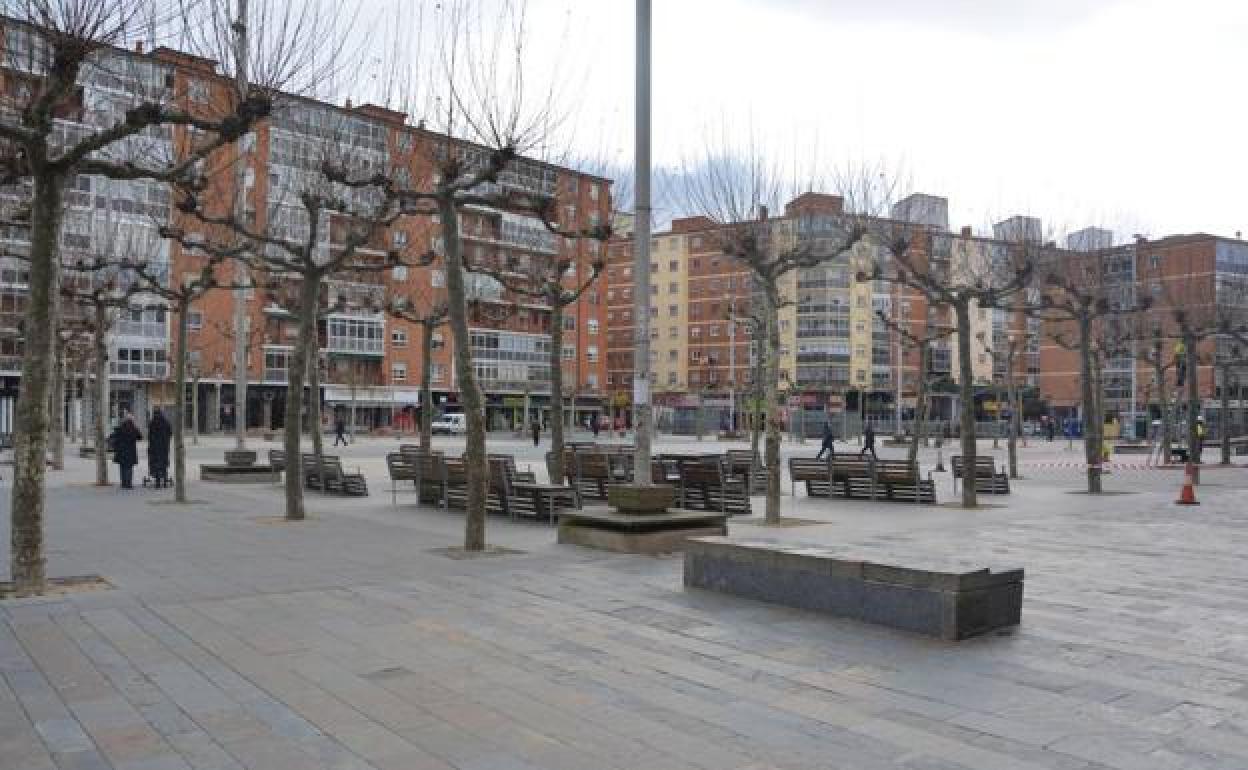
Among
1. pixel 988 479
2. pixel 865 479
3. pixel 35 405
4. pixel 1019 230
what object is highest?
pixel 1019 230

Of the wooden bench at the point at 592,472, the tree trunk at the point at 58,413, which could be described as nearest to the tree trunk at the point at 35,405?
the wooden bench at the point at 592,472

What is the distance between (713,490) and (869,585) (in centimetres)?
780

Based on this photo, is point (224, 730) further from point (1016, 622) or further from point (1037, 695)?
point (1016, 622)

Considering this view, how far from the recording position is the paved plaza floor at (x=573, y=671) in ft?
14.5

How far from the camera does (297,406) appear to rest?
14.4m

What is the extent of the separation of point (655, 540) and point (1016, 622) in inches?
169

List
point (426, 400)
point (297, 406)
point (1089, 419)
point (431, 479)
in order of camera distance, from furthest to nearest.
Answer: point (426, 400), point (1089, 419), point (431, 479), point (297, 406)

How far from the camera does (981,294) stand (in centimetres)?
1775

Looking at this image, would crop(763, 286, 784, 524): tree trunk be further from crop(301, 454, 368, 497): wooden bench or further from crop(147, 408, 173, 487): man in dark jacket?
crop(147, 408, 173, 487): man in dark jacket

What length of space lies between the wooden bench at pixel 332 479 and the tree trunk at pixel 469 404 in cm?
820

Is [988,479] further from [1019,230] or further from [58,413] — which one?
[58,413]

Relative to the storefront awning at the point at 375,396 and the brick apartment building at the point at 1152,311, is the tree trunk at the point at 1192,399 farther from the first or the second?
the storefront awning at the point at 375,396

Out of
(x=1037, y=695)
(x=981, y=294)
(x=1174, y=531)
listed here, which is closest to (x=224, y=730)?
(x=1037, y=695)

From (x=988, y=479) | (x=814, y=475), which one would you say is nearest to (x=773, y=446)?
(x=814, y=475)
